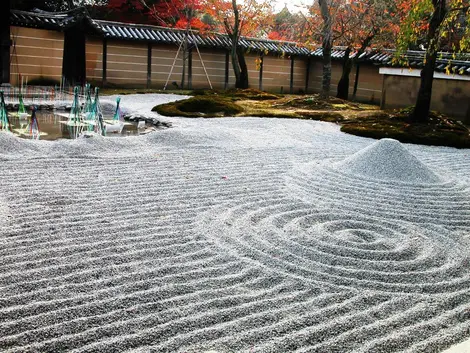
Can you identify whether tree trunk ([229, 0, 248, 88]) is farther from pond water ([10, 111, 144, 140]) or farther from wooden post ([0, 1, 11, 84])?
pond water ([10, 111, 144, 140])

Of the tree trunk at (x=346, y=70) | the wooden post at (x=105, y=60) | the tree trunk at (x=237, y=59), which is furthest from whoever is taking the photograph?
the tree trunk at (x=346, y=70)

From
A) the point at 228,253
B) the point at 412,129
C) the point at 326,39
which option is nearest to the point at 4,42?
the point at 326,39

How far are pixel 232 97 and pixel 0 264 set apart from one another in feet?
49.4

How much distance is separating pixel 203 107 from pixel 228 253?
36.6ft

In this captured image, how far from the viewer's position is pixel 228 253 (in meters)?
4.40

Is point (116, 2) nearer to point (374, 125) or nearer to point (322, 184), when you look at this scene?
point (374, 125)

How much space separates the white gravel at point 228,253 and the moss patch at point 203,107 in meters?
6.33

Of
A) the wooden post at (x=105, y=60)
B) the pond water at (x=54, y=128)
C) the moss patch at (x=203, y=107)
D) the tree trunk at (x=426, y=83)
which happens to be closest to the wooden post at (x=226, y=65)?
the wooden post at (x=105, y=60)

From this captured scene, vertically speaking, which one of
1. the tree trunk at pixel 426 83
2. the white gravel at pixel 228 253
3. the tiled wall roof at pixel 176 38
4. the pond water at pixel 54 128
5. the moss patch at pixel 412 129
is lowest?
the white gravel at pixel 228 253

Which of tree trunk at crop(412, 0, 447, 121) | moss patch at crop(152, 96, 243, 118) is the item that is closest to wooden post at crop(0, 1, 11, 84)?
moss patch at crop(152, 96, 243, 118)

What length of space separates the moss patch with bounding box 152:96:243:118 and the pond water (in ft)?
6.74

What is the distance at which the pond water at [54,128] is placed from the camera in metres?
10.1

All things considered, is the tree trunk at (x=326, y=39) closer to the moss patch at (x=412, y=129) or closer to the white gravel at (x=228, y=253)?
the moss patch at (x=412, y=129)

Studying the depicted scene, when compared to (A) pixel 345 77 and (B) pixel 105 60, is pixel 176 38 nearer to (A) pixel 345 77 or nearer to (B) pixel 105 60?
(B) pixel 105 60
